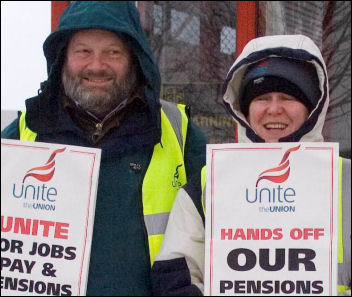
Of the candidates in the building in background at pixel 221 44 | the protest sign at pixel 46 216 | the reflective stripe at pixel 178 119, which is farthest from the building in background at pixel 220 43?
the protest sign at pixel 46 216

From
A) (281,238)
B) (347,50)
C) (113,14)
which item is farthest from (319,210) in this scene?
(347,50)

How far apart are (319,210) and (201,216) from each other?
13.6 inches

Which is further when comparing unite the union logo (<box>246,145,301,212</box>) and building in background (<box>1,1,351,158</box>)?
building in background (<box>1,1,351,158</box>)

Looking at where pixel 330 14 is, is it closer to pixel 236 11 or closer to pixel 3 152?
pixel 236 11

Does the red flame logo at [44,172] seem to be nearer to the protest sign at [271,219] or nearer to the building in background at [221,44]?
the protest sign at [271,219]

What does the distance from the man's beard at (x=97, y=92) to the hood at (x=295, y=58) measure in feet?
1.24


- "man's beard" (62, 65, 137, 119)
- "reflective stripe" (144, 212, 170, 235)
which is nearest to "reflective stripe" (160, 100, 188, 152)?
"man's beard" (62, 65, 137, 119)

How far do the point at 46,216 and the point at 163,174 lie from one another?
16.2 inches

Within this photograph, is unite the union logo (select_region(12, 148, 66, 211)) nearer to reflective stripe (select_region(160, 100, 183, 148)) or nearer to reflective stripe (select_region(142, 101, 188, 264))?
reflective stripe (select_region(142, 101, 188, 264))

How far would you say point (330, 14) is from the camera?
3584mm

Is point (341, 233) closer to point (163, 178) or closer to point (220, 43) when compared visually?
point (163, 178)

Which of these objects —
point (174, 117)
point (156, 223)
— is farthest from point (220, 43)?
point (156, 223)

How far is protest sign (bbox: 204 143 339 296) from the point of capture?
1.72 m

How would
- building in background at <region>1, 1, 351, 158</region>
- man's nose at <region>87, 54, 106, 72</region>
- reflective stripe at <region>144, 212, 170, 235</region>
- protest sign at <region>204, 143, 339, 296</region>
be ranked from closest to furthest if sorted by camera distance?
protest sign at <region>204, 143, 339, 296</region> → reflective stripe at <region>144, 212, 170, 235</region> → man's nose at <region>87, 54, 106, 72</region> → building in background at <region>1, 1, 351, 158</region>
